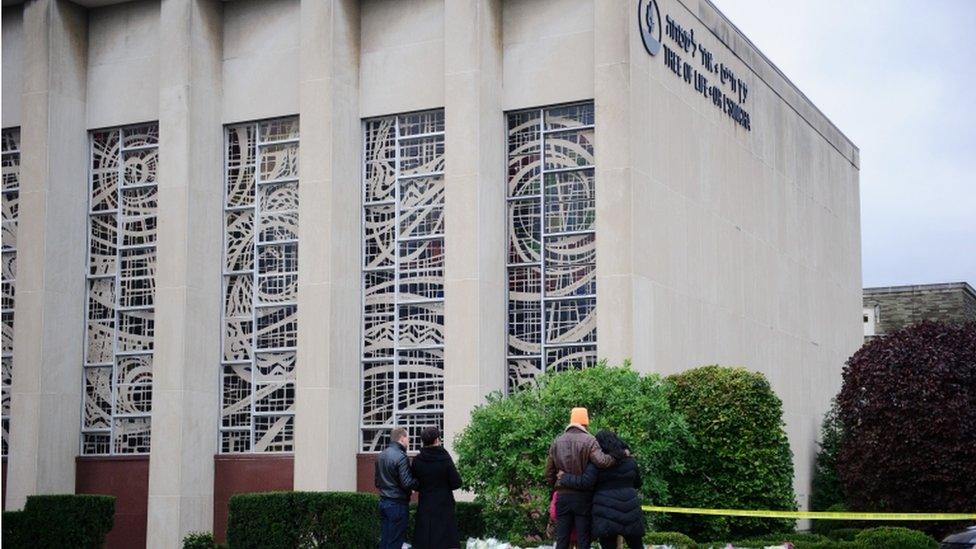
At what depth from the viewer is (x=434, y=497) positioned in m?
15.2

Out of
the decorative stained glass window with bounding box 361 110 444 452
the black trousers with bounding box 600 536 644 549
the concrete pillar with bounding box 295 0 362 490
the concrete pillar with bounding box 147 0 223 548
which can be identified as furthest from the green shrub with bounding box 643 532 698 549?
the concrete pillar with bounding box 147 0 223 548

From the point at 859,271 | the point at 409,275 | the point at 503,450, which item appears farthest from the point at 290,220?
the point at 859,271

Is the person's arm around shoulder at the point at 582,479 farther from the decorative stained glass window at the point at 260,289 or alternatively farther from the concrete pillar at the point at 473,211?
the decorative stained glass window at the point at 260,289

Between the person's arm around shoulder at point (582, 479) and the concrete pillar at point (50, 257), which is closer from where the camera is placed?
the person's arm around shoulder at point (582, 479)

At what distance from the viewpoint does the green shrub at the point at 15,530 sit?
2264 centimetres

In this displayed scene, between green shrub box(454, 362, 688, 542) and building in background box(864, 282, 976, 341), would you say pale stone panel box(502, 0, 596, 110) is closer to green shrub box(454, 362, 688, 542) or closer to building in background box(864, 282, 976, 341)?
green shrub box(454, 362, 688, 542)

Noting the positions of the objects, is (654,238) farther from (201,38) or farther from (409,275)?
(201,38)

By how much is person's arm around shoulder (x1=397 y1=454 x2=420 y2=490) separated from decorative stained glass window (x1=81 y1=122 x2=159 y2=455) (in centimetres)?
1232

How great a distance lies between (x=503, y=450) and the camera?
18781 millimetres

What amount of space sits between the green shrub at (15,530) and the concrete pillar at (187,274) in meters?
→ 2.62

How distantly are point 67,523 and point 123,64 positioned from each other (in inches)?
398

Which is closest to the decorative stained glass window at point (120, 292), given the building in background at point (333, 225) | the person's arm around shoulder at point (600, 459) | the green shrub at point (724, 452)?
the building in background at point (333, 225)

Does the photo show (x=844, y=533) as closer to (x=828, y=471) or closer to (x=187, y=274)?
(x=828, y=471)

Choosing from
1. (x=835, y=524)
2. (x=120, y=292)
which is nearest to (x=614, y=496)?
(x=835, y=524)
